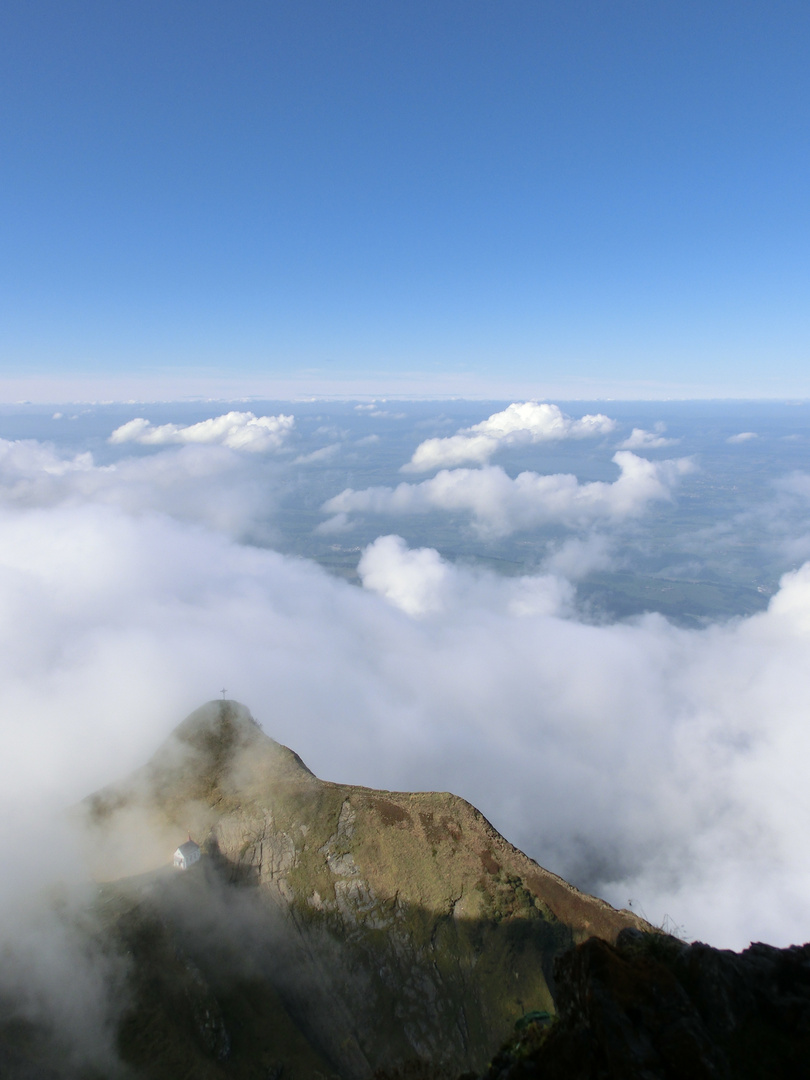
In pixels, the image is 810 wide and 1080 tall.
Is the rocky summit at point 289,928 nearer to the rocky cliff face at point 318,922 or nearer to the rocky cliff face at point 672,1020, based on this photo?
the rocky cliff face at point 318,922

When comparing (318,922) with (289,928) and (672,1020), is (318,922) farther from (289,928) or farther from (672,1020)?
(672,1020)

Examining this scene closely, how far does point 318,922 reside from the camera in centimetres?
6091

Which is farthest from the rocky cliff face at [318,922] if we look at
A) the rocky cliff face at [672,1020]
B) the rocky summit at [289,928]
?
the rocky cliff face at [672,1020]

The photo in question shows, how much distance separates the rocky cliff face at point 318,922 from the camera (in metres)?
50.2

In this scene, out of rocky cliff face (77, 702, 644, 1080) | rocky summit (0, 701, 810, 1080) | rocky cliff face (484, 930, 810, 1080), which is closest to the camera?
rocky cliff face (484, 930, 810, 1080)

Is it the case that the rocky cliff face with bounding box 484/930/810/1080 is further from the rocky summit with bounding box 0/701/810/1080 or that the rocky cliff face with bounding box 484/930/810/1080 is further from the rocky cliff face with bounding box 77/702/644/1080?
the rocky cliff face with bounding box 77/702/644/1080

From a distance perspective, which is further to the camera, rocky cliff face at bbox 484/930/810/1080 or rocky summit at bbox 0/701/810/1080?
A: rocky summit at bbox 0/701/810/1080

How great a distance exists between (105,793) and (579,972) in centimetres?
7266

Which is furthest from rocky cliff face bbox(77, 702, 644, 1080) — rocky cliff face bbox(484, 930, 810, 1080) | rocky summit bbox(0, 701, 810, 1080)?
rocky cliff face bbox(484, 930, 810, 1080)

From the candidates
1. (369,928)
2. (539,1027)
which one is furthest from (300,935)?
(539,1027)

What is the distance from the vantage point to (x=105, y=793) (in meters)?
71.8

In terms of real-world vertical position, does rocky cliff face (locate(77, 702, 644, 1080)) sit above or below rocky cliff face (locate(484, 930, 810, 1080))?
below

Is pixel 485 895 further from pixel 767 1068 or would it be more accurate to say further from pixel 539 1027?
pixel 767 1068

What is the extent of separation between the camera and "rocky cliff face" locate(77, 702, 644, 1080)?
5019cm
